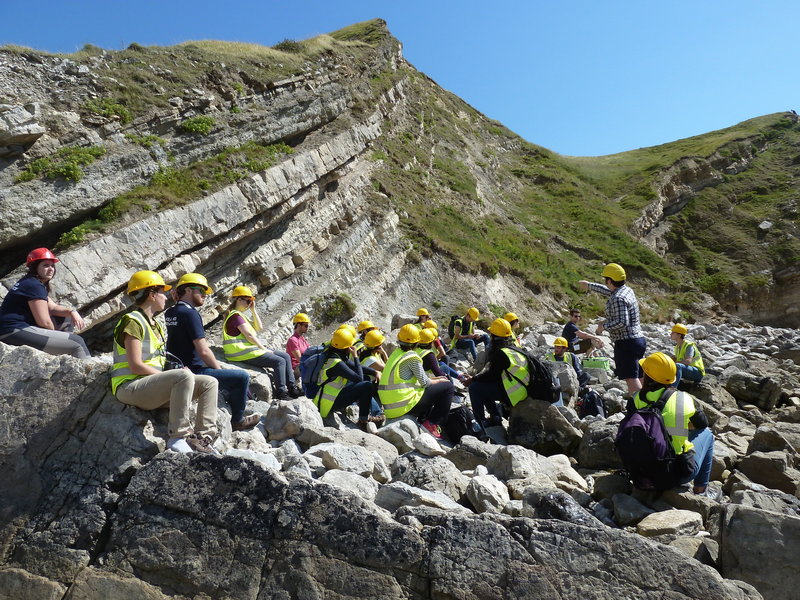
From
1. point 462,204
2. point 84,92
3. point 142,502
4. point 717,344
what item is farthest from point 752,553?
point 462,204

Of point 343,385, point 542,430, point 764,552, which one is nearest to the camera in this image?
point 764,552

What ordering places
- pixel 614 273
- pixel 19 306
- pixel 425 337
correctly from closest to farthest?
pixel 19 306 < pixel 614 273 < pixel 425 337

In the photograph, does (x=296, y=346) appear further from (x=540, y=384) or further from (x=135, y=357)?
(x=135, y=357)

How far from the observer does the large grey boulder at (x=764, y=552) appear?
3.64 metres

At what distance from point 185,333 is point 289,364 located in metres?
3.27

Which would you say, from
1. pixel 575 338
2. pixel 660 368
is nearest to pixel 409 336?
pixel 660 368

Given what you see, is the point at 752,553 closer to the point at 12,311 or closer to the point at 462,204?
the point at 12,311

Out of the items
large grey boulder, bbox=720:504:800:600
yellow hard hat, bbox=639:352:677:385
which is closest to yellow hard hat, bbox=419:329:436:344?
yellow hard hat, bbox=639:352:677:385

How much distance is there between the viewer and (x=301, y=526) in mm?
3750

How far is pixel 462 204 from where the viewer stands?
26281mm

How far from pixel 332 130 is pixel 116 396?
53.2 ft

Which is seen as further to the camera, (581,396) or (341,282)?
(341,282)

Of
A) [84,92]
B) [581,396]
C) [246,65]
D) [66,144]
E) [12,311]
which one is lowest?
[581,396]

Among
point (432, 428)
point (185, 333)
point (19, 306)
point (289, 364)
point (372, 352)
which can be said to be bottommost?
point (432, 428)
